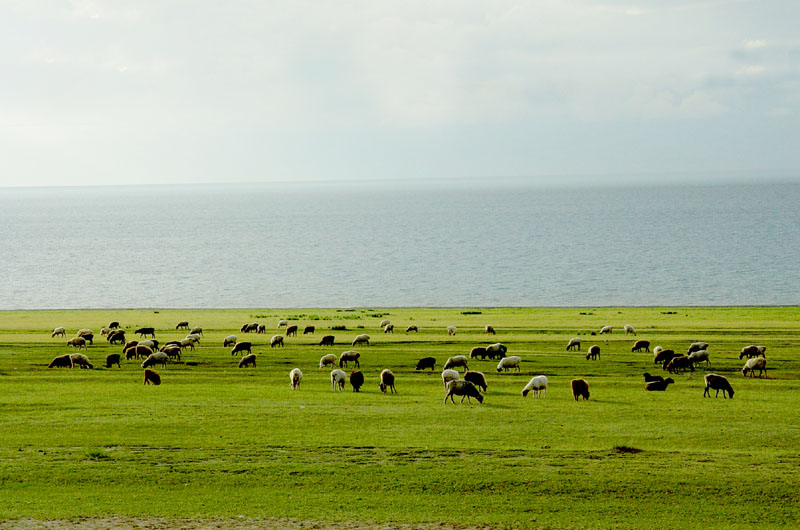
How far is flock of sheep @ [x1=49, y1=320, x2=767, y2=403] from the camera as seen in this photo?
109 feet

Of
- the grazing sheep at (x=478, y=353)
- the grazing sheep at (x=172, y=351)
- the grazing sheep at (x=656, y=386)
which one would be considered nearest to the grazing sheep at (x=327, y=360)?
the grazing sheep at (x=478, y=353)

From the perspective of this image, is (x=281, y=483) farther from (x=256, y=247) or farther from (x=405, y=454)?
(x=256, y=247)

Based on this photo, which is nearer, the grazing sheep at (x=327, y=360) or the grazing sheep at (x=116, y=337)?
the grazing sheep at (x=327, y=360)

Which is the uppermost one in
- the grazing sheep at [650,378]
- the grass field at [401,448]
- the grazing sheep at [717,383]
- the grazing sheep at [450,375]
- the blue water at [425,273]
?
the blue water at [425,273]

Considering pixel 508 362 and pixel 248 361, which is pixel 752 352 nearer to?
pixel 508 362

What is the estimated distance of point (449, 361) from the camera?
41.5 metres

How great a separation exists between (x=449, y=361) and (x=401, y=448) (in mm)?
17523

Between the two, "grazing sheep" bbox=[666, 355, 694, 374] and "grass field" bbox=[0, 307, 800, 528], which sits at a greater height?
"grazing sheep" bbox=[666, 355, 694, 374]

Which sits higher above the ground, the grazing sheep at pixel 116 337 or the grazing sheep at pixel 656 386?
the grazing sheep at pixel 116 337

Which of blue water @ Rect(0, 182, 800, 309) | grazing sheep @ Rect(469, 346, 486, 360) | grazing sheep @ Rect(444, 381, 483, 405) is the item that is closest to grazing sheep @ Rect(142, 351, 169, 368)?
grazing sheep @ Rect(469, 346, 486, 360)

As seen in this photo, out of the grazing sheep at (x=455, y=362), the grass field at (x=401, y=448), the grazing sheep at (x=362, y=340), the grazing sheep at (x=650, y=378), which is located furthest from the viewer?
the grazing sheep at (x=362, y=340)

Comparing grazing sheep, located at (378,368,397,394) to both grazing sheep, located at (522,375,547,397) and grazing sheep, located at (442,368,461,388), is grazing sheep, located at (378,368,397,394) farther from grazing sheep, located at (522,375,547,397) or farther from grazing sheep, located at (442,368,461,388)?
grazing sheep, located at (522,375,547,397)

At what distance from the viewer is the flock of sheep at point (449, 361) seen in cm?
3338

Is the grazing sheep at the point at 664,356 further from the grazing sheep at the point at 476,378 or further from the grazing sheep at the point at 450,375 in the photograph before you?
the grazing sheep at the point at 450,375
